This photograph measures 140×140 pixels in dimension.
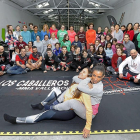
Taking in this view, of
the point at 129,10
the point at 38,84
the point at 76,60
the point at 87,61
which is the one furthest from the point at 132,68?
the point at 129,10

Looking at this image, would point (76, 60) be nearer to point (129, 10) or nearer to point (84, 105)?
point (84, 105)

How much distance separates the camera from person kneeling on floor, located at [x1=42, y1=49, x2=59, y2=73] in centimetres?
471

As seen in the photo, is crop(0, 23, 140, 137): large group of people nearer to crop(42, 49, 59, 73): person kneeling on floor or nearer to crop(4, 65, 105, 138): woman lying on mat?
crop(42, 49, 59, 73): person kneeling on floor

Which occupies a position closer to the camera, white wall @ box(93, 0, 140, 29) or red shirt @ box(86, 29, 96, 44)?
red shirt @ box(86, 29, 96, 44)

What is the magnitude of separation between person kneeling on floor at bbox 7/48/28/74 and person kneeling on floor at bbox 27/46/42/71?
0.19m

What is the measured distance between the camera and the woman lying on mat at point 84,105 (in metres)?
1.60

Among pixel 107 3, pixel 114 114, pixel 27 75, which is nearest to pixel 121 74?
pixel 114 114

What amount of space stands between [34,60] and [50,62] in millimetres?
627

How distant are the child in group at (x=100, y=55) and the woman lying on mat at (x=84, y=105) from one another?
3169mm

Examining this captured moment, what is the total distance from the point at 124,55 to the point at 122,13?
793 centimetres

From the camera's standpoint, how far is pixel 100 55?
16.1 feet

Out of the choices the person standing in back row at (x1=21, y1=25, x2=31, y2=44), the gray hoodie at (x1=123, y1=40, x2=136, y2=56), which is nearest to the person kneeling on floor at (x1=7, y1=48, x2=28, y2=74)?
the person standing in back row at (x1=21, y1=25, x2=31, y2=44)

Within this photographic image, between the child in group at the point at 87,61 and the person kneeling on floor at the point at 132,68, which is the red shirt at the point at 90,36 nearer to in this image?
the child in group at the point at 87,61

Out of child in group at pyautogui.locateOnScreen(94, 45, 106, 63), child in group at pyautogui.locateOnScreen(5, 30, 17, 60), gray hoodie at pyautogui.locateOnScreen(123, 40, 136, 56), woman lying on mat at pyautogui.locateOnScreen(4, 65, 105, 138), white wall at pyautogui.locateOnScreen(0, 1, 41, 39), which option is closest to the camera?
woman lying on mat at pyautogui.locateOnScreen(4, 65, 105, 138)
